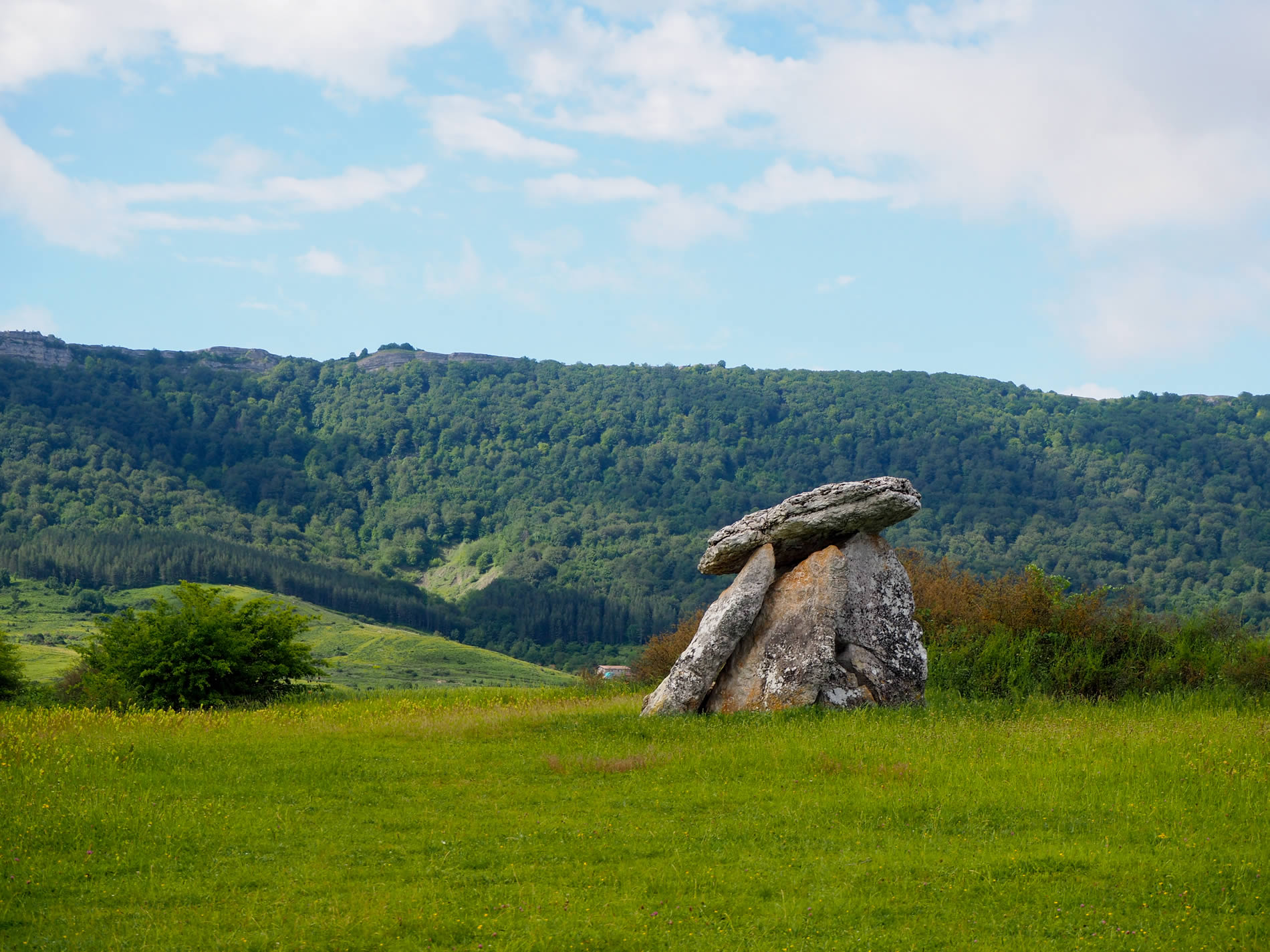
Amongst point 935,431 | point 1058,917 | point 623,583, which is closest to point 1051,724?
point 1058,917

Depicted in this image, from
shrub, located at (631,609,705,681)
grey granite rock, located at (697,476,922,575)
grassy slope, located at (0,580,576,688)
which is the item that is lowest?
grassy slope, located at (0,580,576,688)

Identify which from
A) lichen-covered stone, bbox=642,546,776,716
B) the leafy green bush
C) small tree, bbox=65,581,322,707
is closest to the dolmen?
lichen-covered stone, bbox=642,546,776,716

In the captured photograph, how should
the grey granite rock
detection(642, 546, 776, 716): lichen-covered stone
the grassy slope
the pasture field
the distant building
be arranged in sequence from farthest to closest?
the grassy slope
the distant building
the grey granite rock
detection(642, 546, 776, 716): lichen-covered stone
the pasture field

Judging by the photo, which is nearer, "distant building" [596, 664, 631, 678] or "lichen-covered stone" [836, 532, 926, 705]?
"lichen-covered stone" [836, 532, 926, 705]

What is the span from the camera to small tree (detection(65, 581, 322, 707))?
24.7m

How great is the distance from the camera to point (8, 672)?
28.8m

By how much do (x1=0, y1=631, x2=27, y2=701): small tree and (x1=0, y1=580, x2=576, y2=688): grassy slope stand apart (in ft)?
32.3

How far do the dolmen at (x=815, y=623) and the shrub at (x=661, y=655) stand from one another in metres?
10.4

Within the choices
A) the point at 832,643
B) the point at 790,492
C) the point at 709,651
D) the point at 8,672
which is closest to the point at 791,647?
the point at 832,643

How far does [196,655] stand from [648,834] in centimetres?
1650

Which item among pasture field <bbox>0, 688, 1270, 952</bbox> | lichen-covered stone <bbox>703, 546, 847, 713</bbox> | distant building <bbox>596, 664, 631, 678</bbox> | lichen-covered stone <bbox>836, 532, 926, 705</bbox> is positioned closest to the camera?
pasture field <bbox>0, 688, 1270, 952</bbox>

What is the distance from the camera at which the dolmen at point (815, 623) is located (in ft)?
68.3

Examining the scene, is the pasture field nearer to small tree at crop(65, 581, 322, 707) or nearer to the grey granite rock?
the grey granite rock

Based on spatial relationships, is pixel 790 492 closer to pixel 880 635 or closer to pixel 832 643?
pixel 880 635
